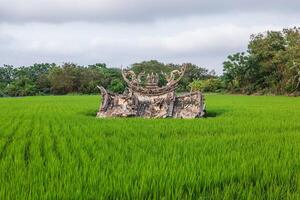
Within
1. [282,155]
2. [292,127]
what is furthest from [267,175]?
[292,127]

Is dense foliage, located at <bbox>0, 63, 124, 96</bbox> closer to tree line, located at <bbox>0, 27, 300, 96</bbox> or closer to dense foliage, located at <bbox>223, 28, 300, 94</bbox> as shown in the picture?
tree line, located at <bbox>0, 27, 300, 96</bbox>

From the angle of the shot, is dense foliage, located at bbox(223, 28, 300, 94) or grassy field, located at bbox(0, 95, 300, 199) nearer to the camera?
Result: grassy field, located at bbox(0, 95, 300, 199)

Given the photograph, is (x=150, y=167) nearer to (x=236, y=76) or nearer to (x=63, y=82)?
(x=236, y=76)

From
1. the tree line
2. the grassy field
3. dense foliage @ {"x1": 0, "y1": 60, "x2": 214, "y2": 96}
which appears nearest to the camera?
the grassy field

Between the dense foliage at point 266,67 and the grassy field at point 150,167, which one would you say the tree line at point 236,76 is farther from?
the grassy field at point 150,167

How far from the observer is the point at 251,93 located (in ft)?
127

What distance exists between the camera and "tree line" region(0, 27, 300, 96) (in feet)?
111

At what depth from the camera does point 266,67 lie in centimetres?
3706

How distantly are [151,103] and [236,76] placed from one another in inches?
1155

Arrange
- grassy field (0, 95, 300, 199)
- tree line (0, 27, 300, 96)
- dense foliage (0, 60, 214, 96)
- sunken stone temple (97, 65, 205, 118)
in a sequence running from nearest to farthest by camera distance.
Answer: grassy field (0, 95, 300, 199), sunken stone temple (97, 65, 205, 118), tree line (0, 27, 300, 96), dense foliage (0, 60, 214, 96)

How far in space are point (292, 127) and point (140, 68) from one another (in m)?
44.8

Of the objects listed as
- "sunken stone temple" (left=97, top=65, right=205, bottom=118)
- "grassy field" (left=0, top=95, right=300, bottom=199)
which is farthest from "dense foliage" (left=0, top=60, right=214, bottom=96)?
"grassy field" (left=0, top=95, right=300, bottom=199)

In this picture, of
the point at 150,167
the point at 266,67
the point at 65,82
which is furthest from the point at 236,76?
the point at 150,167

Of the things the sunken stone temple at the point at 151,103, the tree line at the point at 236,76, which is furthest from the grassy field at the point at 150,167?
the tree line at the point at 236,76
